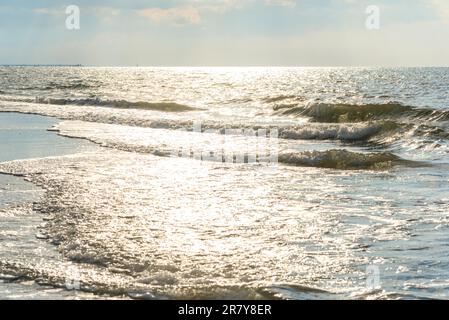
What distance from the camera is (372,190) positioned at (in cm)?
1180

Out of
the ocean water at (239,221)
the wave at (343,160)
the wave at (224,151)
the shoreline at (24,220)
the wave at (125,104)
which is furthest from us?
the wave at (125,104)

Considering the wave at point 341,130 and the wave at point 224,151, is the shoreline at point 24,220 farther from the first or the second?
the wave at point 341,130

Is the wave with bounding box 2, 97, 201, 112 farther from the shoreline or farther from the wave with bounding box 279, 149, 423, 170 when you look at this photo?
the wave with bounding box 279, 149, 423, 170

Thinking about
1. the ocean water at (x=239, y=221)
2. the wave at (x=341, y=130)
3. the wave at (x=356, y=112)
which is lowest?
the ocean water at (x=239, y=221)

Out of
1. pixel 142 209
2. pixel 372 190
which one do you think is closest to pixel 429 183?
pixel 372 190

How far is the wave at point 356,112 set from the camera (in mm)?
30469

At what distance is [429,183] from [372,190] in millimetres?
1570

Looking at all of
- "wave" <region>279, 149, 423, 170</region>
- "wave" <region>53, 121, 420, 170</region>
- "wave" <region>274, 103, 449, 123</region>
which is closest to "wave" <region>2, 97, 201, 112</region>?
"wave" <region>274, 103, 449, 123</region>

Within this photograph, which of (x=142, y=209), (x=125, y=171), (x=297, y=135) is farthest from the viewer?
(x=297, y=135)

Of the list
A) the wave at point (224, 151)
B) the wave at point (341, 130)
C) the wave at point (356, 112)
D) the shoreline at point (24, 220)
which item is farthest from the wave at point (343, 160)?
the wave at point (356, 112)

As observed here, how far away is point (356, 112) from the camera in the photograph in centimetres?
3325

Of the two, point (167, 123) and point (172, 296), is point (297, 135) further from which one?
point (172, 296)

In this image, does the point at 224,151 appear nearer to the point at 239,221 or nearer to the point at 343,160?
the point at 343,160

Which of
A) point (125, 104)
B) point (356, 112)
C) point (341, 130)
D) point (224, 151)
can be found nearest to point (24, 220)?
point (224, 151)
